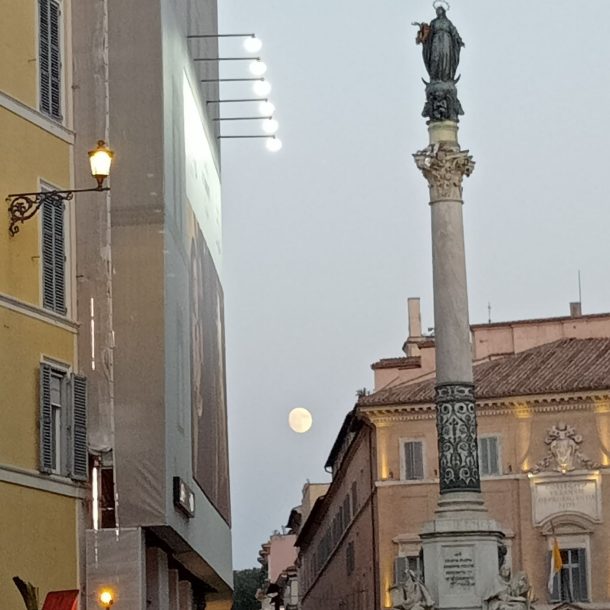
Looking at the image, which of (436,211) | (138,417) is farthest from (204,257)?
(138,417)

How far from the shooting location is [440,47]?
37.0m

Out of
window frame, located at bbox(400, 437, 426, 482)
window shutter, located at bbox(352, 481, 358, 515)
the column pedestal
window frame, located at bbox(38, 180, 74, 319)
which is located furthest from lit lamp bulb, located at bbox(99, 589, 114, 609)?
window shutter, located at bbox(352, 481, 358, 515)

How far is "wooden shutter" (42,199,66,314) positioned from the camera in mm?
27469

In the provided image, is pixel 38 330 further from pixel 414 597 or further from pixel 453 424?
pixel 453 424

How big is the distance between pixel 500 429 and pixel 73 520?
4245 centimetres

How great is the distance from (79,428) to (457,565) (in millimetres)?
9303

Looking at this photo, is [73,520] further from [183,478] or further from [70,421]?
[183,478]

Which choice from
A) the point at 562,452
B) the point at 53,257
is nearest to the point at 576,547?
the point at 562,452

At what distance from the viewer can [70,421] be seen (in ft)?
90.8

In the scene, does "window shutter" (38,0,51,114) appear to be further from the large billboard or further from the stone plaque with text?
the stone plaque with text

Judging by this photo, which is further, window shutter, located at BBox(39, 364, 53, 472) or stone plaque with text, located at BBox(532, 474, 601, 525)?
stone plaque with text, located at BBox(532, 474, 601, 525)

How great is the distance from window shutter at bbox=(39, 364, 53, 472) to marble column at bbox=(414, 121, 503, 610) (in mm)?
9875

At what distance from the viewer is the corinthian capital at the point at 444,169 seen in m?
36.0

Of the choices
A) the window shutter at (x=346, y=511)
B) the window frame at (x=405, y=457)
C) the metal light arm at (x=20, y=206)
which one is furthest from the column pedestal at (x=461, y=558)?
the window shutter at (x=346, y=511)
